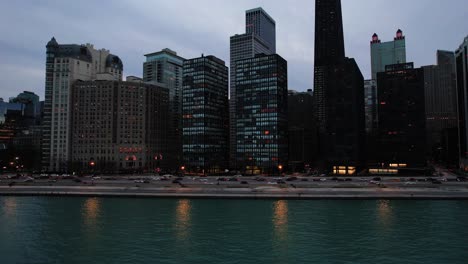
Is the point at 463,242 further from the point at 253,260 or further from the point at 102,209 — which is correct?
the point at 102,209

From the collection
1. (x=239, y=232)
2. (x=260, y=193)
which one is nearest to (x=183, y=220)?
(x=239, y=232)

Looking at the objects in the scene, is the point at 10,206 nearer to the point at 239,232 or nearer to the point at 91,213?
the point at 91,213

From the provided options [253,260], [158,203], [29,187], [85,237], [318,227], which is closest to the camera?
[253,260]

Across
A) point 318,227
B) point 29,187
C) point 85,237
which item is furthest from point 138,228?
point 29,187

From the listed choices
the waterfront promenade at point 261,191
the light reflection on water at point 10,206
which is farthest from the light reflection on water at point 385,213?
the light reflection on water at point 10,206

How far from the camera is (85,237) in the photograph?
153 feet

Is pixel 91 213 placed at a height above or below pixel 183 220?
below

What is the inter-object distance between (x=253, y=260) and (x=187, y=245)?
9.41 metres

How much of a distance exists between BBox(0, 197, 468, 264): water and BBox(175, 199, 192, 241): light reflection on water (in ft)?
0.43

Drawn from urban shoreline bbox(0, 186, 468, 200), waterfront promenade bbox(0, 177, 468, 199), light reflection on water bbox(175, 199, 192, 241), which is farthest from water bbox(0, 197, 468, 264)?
waterfront promenade bbox(0, 177, 468, 199)

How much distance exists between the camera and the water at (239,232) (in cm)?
3778

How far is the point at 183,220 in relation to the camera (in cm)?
5700

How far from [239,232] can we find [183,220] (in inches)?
481

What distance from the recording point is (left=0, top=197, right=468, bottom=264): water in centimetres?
3778
